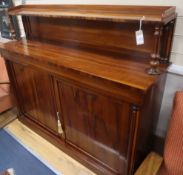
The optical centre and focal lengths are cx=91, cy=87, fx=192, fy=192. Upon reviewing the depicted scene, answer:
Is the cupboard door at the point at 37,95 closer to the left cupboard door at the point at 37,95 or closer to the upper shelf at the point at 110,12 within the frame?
the left cupboard door at the point at 37,95

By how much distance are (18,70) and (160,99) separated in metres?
1.24

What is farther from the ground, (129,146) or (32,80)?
(32,80)

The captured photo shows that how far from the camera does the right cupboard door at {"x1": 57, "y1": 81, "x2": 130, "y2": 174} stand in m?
1.17

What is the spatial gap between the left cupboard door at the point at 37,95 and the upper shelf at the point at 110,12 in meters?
0.46

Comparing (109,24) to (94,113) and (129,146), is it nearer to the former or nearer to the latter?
(94,113)

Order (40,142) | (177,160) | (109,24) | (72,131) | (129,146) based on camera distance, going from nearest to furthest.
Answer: (177,160), (129,146), (109,24), (72,131), (40,142)

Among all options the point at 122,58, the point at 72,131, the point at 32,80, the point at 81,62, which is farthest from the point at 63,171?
the point at 122,58

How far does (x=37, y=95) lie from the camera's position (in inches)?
66.6

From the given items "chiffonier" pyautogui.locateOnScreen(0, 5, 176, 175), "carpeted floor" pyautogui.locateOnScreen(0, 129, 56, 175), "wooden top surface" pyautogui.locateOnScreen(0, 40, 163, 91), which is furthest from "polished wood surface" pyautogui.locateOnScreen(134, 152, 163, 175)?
"wooden top surface" pyautogui.locateOnScreen(0, 40, 163, 91)

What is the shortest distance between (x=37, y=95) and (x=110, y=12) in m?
0.94

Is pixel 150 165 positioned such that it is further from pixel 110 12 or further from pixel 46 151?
pixel 110 12

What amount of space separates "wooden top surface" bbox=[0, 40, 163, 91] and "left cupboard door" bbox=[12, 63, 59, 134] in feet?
0.47

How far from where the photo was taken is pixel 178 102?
104 centimetres

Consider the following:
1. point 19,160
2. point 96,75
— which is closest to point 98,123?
point 96,75
